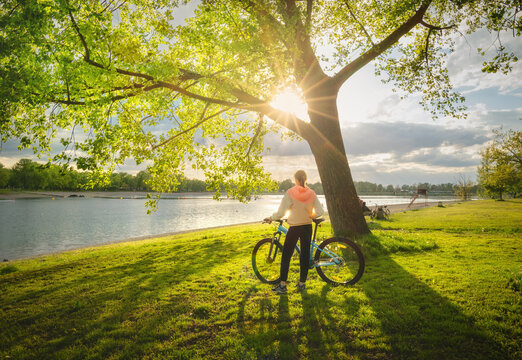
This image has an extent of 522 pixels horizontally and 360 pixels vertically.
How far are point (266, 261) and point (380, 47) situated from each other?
29.3ft

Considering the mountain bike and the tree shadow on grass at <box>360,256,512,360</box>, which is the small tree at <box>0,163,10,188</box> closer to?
the mountain bike

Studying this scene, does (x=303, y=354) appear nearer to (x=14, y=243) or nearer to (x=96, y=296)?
(x=96, y=296)

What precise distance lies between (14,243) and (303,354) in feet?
95.3

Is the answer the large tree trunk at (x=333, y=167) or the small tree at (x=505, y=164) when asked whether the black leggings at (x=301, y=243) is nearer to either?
the large tree trunk at (x=333, y=167)

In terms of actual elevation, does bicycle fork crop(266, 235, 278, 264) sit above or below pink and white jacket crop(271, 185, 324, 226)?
below

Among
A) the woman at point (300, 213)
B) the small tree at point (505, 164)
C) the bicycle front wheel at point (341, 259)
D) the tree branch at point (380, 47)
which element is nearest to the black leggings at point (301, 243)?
the woman at point (300, 213)

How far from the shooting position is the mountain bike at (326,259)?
5821 millimetres

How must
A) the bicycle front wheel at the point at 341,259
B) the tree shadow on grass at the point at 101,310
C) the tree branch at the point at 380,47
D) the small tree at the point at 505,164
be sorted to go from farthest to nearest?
the small tree at the point at 505,164 < the tree branch at the point at 380,47 < the bicycle front wheel at the point at 341,259 < the tree shadow on grass at the point at 101,310

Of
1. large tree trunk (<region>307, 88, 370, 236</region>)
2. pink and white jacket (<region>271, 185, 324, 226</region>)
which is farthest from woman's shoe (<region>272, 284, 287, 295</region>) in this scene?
large tree trunk (<region>307, 88, 370, 236</region>)

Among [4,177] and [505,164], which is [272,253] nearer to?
[505,164]

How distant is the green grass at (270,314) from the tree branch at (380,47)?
23.2 ft

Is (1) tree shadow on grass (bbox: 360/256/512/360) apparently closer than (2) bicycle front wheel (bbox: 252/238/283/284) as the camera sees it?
Yes

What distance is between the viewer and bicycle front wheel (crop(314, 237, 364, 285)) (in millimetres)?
5770

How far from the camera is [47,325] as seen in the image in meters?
5.09
